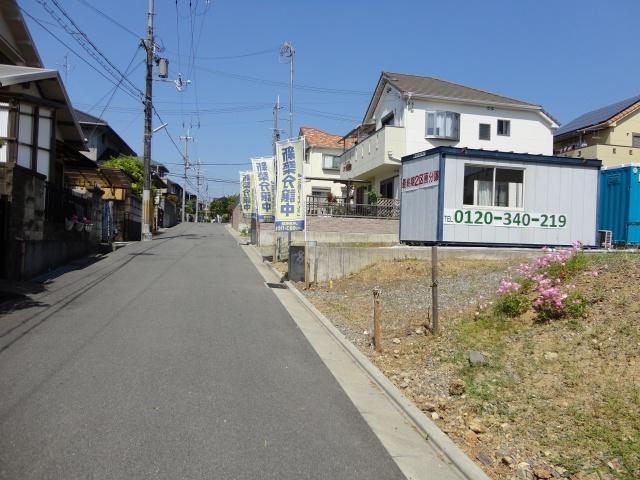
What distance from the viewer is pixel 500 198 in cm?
1574

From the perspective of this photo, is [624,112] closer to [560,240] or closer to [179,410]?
[560,240]

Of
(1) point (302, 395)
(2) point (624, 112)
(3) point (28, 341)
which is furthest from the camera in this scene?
(2) point (624, 112)

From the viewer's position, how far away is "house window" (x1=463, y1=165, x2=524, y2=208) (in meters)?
15.4

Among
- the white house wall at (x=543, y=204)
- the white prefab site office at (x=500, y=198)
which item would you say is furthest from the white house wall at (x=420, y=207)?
the white house wall at (x=543, y=204)

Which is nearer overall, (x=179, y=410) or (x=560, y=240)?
(x=179, y=410)

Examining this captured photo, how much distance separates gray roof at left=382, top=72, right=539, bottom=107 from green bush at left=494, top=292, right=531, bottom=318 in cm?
2109

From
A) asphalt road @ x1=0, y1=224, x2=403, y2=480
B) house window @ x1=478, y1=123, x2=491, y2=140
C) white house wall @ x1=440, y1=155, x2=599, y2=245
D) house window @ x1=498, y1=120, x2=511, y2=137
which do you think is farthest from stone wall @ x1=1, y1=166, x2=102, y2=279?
house window @ x1=498, y1=120, x2=511, y2=137

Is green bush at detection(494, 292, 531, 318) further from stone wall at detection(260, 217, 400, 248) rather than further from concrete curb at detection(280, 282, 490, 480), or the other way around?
stone wall at detection(260, 217, 400, 248)

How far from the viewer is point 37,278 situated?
12.9 meters

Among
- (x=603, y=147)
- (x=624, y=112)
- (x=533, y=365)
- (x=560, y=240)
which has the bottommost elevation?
(x=533, y=365)

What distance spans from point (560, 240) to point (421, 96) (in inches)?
522

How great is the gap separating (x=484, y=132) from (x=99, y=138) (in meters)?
28.1

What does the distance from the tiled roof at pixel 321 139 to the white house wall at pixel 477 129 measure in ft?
44.4

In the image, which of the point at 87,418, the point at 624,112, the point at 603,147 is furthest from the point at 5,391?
the point at 624,112
